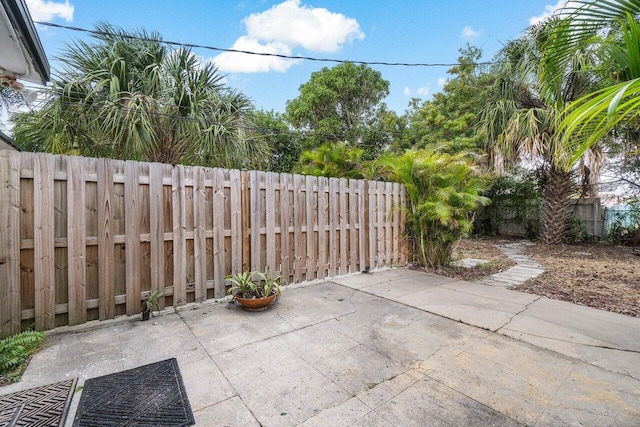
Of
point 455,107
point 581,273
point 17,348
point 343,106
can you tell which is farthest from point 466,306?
point 343,106

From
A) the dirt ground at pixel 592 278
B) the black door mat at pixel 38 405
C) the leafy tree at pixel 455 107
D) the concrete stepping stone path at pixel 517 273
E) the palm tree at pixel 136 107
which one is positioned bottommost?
the dirt ground at pixel 592 278

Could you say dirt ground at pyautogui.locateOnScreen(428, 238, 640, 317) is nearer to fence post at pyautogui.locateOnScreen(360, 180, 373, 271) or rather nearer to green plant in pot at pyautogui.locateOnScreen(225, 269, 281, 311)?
fence post at pyautogui.locateOnScreen(360, 180, 373, 271)

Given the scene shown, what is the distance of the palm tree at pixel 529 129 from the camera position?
21.9 feet

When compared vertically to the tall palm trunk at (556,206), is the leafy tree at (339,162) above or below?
above

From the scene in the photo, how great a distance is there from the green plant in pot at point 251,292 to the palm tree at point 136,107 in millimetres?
2855

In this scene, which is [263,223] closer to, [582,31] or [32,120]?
[582,31]

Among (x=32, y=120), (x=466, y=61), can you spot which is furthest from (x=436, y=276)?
(x=466, y=61)

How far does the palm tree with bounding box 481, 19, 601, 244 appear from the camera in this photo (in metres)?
6.68

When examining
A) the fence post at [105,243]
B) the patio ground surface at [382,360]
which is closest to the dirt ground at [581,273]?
the patio ground surface at [382,360]

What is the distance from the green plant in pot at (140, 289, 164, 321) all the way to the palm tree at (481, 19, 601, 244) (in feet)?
24.8

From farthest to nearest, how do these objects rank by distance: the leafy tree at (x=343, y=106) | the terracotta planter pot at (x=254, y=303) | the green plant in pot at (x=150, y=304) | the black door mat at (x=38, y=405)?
the leafy tree at (x=343, y=106) < the terracotta planter pot at (x=254, y=303) < the green plant in pot at (x=150, y=304) < the black door mat at (x=38, y=405)

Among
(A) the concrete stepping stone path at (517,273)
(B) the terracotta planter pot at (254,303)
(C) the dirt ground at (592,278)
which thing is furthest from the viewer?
(A) the concrete stepping stone path at (517,273)

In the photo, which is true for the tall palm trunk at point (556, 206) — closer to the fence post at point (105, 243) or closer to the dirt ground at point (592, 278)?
the dirt ground at point (592, 278)

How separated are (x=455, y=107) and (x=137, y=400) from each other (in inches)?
485
